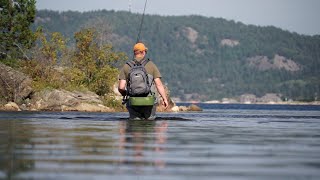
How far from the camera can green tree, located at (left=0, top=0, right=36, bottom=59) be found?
7800 cm

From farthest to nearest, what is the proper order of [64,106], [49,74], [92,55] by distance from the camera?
1. [92,55]
2. [49,74]
3. [64,106]

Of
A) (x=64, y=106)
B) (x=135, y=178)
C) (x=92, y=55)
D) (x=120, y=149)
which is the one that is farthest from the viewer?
(x=92, y=55)

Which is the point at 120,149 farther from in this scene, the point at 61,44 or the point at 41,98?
the point at 61,44

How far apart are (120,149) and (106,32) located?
71529 millimetres

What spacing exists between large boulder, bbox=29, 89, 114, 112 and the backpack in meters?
36.0

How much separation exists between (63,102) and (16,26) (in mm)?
19111

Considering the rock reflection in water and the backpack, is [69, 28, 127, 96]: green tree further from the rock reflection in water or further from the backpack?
the rock reflection in water

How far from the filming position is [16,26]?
78.2 meters

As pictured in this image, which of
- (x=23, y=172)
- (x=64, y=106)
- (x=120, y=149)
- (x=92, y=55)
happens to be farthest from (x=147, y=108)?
(x=92, y=55)

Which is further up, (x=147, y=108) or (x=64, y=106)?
(x=147, y=108)

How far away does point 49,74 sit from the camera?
225ft

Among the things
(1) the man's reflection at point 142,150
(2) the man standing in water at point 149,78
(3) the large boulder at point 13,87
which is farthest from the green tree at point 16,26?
(1) the man's reflection at point 142,150

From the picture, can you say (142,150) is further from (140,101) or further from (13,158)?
(140,101)

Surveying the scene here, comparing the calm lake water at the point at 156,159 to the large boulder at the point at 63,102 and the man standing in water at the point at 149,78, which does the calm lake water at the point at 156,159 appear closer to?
the man standing in water at the point at 149,78
